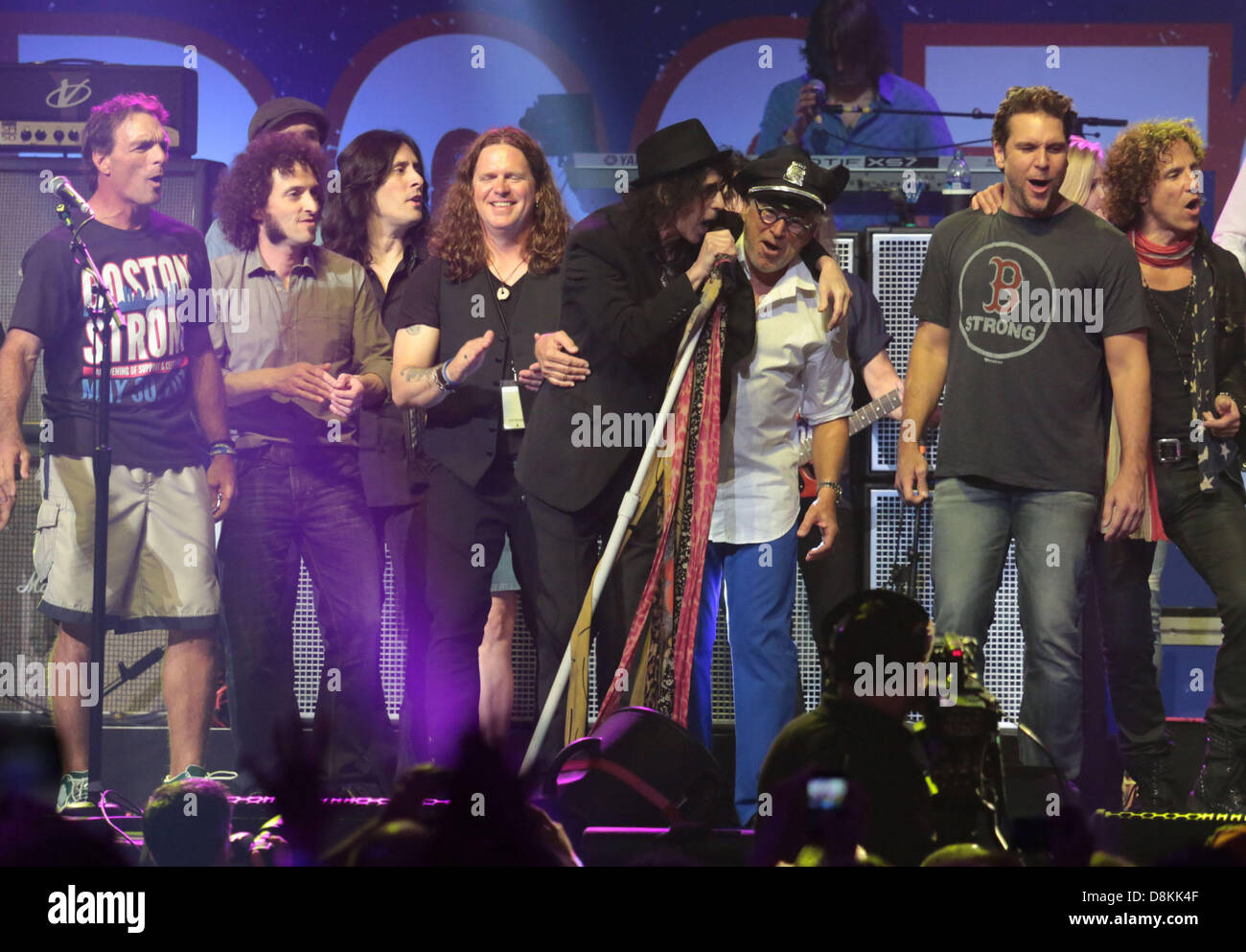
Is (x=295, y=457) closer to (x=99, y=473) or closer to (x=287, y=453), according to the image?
(x=287, y=453)

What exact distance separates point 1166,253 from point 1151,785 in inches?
61.9

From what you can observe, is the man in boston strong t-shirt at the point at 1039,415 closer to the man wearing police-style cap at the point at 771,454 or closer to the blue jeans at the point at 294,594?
the man wearing police-style cap at the point at 771,454

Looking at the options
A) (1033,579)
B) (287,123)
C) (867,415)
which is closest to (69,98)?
(287,123)

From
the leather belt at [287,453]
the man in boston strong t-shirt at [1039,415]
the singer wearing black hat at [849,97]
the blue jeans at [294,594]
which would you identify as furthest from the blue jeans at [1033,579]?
the singer wearing black hat at [849,97]

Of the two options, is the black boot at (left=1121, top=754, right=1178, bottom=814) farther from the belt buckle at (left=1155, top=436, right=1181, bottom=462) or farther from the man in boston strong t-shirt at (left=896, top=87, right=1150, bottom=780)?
the belt buckle at (left=1155, top=436, right=1181, bottom=462)

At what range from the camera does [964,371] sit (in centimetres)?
391

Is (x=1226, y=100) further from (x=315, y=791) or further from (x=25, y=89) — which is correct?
(x=315, y=791)

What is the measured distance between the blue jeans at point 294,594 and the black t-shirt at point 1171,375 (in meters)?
2.39

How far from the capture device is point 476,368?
4.02 metres

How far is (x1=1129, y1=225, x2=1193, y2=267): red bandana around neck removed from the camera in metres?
4.17

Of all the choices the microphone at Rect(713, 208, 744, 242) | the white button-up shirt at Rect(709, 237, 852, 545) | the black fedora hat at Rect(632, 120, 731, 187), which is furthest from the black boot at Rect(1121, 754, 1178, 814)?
the black fedora hat at Rect(632, 120, 731, 187)

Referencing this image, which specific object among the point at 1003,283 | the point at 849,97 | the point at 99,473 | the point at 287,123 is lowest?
the point at 99,473

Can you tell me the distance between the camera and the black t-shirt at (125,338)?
4195mm

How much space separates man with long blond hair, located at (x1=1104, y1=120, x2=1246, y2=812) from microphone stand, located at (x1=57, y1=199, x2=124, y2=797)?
116 inches
